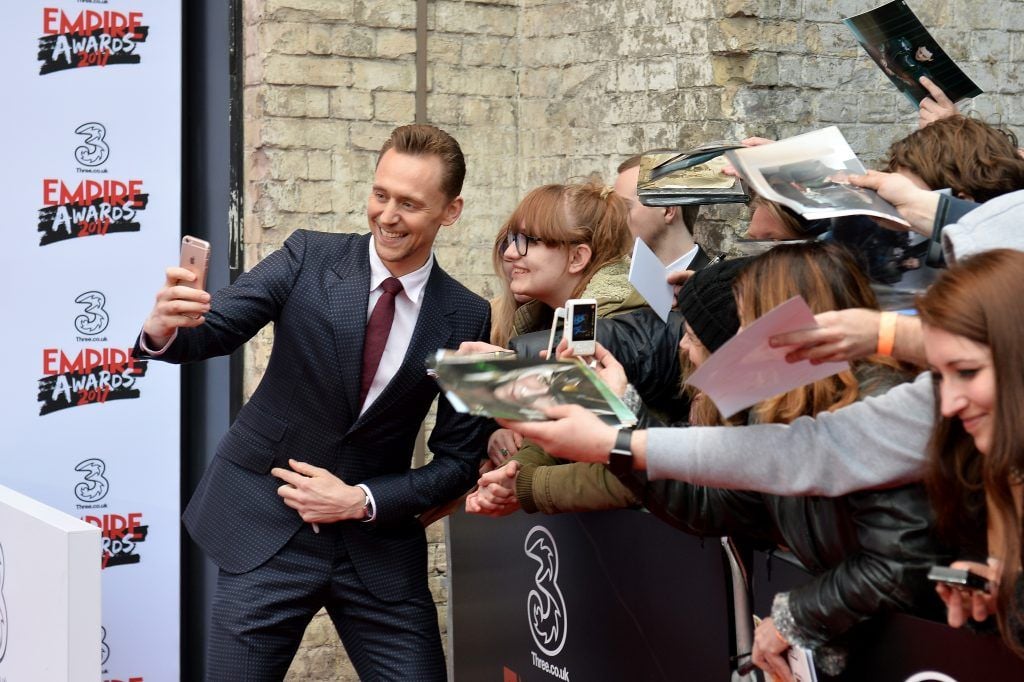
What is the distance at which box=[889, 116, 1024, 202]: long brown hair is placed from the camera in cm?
275

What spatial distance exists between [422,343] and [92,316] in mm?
2103

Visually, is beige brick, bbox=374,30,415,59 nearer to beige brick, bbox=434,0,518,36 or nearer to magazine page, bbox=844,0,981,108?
beige brick, bbox=434,0,518,36

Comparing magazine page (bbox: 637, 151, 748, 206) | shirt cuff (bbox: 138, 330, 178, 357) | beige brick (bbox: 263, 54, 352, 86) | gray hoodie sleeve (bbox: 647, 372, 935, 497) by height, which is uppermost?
beige brick (bbox: 263, 54, 352, 86)

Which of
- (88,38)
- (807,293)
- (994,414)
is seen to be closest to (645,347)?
(807,293)

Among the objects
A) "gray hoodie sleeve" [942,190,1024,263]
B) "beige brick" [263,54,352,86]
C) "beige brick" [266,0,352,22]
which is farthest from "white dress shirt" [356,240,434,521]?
"beige brick" [266,0,352,22]

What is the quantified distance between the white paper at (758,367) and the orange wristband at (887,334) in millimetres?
68

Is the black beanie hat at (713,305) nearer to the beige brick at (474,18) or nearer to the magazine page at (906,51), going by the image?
the magazine page at (906,51)

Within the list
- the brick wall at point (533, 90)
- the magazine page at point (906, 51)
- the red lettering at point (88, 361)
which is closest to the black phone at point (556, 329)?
the magazine page at point (906, 51)

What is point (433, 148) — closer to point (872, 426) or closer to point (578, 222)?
point (578, 222)

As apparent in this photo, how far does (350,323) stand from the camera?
129 inches

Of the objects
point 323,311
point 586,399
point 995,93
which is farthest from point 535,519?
point 995,93

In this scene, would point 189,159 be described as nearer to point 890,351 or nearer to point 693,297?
point 693,297

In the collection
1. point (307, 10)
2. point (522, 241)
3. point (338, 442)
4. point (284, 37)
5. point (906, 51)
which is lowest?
point (338, 442)

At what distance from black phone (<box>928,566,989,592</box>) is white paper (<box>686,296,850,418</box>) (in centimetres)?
40
